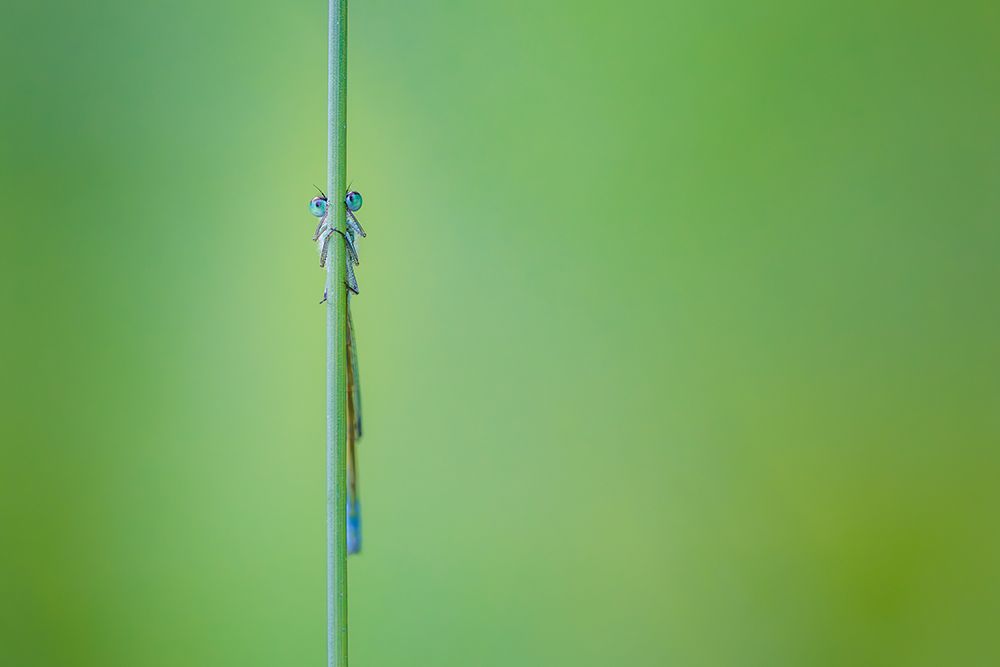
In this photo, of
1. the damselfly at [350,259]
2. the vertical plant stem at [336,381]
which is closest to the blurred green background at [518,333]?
the damselfly at [350,259]

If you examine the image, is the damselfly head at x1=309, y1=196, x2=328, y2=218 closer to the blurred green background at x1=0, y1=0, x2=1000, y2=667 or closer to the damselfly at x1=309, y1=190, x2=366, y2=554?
the damselfly at x1=309, y1=190, x2=366, y2=554

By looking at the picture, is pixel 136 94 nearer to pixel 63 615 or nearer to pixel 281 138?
pixel 281 138

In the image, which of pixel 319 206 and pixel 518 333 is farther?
pixel 518 333

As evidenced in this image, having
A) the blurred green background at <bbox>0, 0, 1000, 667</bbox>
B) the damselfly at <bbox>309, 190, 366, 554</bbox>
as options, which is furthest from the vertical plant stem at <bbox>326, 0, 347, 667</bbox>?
the blurred green background at <bbox>0, 0, 1000, 667</bbox>

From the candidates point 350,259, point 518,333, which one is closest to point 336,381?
point 350,259

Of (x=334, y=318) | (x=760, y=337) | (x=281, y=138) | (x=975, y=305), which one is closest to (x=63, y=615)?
(x=281, y=138)

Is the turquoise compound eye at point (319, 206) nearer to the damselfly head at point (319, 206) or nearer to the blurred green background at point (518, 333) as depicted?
the damselfly head at point (319, 206)

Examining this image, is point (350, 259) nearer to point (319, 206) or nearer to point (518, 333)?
point (319, 206)
